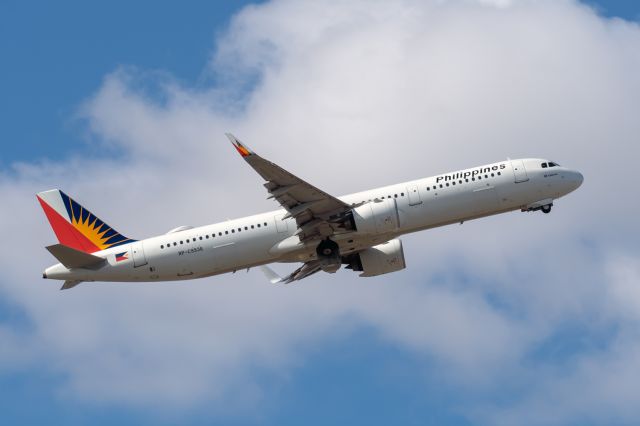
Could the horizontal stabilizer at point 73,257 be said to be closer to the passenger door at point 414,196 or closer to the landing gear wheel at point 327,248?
the landing gear wheel at point 327,248

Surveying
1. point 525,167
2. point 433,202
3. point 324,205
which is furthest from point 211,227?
point 525,167

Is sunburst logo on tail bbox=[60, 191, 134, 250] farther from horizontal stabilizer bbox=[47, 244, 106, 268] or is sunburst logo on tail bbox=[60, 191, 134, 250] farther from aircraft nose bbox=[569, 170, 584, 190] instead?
aircraft nose bbox=[569, 170, 584, 190]

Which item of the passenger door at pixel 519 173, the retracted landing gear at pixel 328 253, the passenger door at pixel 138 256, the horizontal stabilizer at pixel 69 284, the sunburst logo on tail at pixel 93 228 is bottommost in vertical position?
the retracted landing gear at pixel 328 253

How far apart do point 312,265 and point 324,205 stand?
7.09 meters

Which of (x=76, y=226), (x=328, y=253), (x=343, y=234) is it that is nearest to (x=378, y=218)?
(x=343, y=234)

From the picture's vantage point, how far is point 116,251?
74000 mm

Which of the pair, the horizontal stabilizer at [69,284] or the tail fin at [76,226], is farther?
the tail fin at [76,226]

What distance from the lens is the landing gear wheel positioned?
72625mm

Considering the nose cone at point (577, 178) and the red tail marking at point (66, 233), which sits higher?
the red tail marking at point (66, 233)

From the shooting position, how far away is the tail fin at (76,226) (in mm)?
75688

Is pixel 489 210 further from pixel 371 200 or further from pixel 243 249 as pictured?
pixel 243 249

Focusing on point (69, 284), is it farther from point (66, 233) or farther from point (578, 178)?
point (578, 178)

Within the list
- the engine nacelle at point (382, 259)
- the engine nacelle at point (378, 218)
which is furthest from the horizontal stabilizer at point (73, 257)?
the engine nacelle at point (382, 259)

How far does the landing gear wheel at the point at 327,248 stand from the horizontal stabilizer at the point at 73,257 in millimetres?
13240
